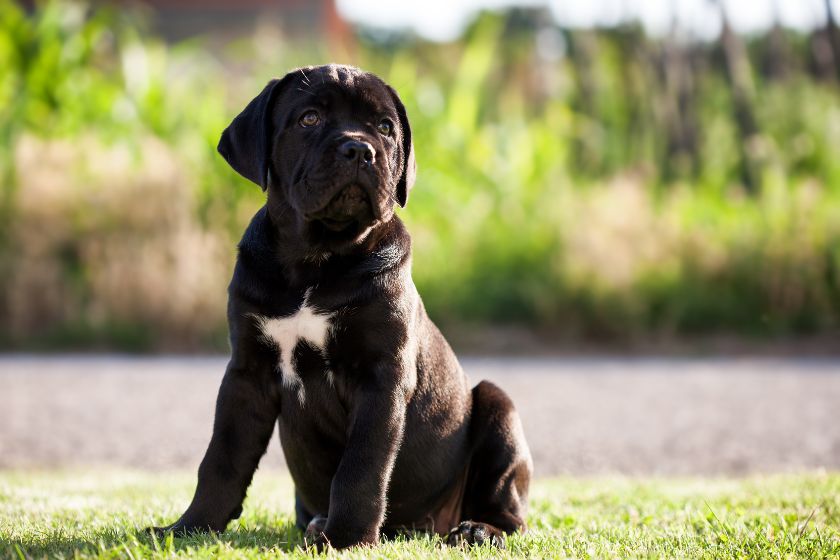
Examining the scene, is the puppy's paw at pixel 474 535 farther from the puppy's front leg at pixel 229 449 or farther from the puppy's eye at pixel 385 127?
the puppy's eye at pixel 385 127

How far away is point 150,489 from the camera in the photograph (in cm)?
491

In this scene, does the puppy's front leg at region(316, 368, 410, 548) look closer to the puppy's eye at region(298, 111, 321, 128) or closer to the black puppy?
the black puppy

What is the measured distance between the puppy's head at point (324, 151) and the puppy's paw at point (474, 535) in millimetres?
1077

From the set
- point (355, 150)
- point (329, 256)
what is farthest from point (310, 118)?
point (329, 256)

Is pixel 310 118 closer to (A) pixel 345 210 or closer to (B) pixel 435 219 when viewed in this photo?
(A) pixel 345 210

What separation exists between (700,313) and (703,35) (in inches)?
523

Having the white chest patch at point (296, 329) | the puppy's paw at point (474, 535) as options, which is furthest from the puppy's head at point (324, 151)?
the puppy's paw at point (474, 535)

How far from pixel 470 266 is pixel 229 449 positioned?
8.95 m

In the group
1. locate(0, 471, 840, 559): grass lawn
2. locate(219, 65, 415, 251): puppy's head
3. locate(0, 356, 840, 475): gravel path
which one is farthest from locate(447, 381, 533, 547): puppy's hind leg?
locate(0, 356, 840, 475): gravel path

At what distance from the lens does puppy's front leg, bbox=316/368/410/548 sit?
123 inches

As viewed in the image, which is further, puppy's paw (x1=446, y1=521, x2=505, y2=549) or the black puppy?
puppy's paw (x1=446, y1=521, x2=505, y2=549)

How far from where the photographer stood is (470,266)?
12.1 m

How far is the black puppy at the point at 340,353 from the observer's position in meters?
3.21

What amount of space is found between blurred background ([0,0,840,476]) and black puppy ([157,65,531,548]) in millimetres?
3093
